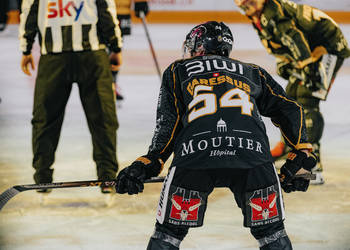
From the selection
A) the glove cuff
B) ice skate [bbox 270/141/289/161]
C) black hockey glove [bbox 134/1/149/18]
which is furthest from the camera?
black hockey glove [bbox 134/1/149/18]

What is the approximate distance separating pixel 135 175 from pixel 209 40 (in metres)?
0.58

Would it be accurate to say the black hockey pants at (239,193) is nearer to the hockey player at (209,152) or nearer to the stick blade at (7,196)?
the hockey player at (209,152)

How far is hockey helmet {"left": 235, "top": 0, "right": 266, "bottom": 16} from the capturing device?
5012 millimetres

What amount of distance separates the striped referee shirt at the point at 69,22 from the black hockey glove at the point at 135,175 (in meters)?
1.92

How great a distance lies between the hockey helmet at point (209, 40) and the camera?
2.79 m

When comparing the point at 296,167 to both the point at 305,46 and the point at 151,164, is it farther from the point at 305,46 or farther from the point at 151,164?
the point at 305,46

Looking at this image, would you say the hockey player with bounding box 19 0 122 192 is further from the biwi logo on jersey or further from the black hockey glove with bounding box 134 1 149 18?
the black hockey glove with bounding box 134 1 149 18

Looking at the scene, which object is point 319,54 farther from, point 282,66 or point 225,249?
point 225,249

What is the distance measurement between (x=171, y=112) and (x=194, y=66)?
0.61ft

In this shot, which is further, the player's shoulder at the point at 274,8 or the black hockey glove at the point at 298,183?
the player's shoulder at the point at 274,8

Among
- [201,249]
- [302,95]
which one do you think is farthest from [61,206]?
[302,95]

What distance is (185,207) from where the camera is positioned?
2.56 m

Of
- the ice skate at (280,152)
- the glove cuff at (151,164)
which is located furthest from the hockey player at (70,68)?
the glove cuff at (151,164)

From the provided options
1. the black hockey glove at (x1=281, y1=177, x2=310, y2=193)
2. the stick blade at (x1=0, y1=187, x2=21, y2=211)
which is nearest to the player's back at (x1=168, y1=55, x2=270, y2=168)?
the black hockey glove at (x1=281, y1=177, x2=310, y2=193)
